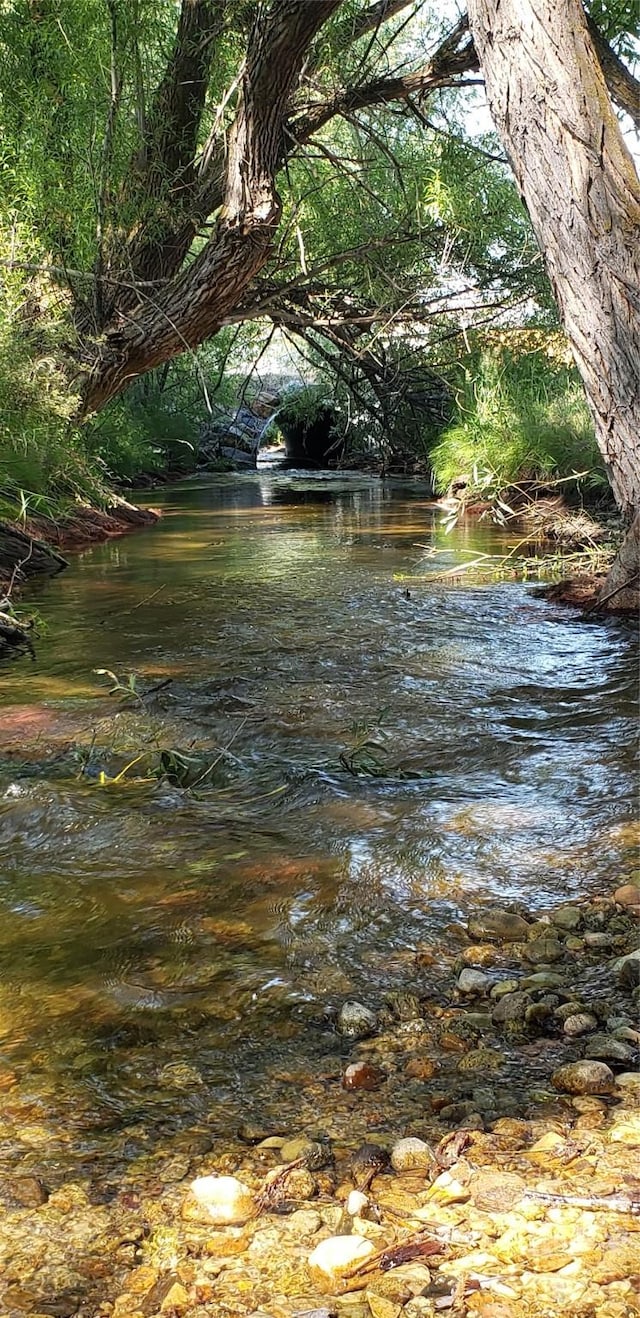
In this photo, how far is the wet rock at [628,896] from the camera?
212 centimetres

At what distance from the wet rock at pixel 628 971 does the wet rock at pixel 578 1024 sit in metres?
0.14

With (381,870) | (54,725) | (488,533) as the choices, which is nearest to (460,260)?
(488,533)

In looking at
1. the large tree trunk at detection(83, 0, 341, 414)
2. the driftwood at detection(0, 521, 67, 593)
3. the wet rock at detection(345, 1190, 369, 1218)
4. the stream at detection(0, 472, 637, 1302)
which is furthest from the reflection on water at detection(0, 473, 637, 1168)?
the large tree trunk at detection(83, 0, 341, 414)

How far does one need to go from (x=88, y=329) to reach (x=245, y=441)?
13168 millimetres

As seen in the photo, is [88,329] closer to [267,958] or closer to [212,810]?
[212,810]

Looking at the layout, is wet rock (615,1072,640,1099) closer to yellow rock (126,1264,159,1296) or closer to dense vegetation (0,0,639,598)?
yellow rock (126,1264,159,1296)

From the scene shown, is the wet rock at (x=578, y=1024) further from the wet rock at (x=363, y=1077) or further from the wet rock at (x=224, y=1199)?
the wet rock at (x=224, y=1199)

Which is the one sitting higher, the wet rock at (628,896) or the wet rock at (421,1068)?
the wet rock at (628,896)

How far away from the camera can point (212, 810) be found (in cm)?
274

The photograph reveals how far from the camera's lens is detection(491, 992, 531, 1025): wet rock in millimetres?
1731

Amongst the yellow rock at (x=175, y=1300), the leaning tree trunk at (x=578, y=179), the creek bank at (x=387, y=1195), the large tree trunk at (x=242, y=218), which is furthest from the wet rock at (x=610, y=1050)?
the large tree trunk at (x=242, y=218)

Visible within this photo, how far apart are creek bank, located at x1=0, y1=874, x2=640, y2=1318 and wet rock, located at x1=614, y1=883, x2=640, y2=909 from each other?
368 mm

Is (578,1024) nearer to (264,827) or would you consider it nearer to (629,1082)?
(629,1082)

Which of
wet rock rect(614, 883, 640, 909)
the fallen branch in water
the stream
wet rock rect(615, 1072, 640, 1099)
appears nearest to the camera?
the fallen branch in water
